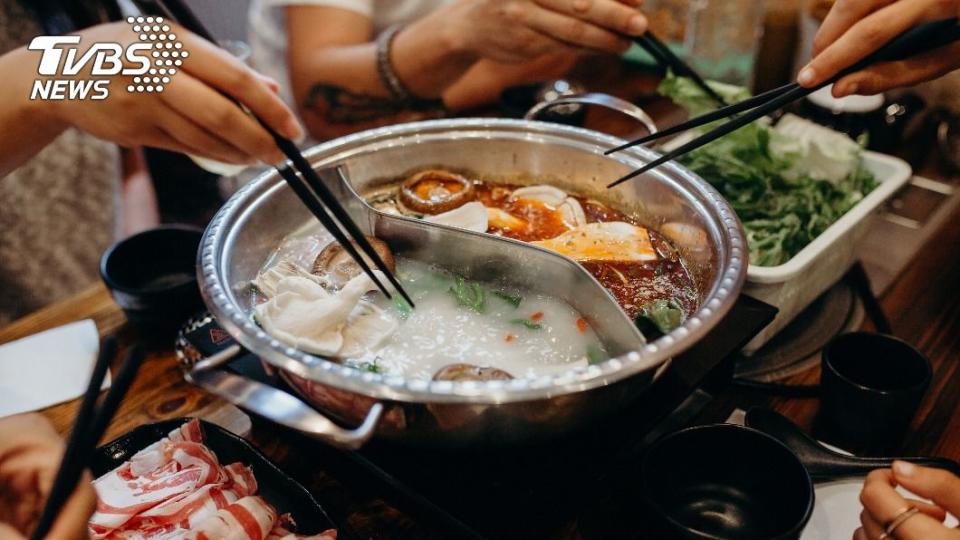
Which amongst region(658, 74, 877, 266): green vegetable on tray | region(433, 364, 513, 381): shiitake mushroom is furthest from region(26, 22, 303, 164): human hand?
region(658, 74, 877, 266): green vegetable on tray

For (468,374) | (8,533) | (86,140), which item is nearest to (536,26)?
(468,374)

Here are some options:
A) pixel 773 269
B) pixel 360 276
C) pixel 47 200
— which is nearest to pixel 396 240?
pixel 360 276

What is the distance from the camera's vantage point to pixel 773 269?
182cm

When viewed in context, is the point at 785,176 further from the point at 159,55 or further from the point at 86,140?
the point at 86,140

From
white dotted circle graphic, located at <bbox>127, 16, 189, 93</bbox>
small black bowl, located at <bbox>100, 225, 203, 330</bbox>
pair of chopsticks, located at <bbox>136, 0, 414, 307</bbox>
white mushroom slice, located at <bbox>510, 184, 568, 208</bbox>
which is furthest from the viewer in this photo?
white mushroom slice, located at <bbox>510, 184, 568, 208</bbox>

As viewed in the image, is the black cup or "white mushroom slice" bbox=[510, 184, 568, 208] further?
"white mushroom slice" bbox=[510, 184, 568, 208]

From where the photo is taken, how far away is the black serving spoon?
1576mm

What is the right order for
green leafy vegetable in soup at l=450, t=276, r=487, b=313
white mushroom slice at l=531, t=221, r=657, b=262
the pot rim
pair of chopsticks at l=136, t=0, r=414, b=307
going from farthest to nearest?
white mushroom slice at l=531, t=221, r=657, b=262
green leafy vegetable in soup at l=450, t=276, r=487, b=313
pair of chopsticks at l=136, t=0, r=414, b=307
the pot rim

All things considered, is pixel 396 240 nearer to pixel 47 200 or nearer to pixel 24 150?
pixel 24 150

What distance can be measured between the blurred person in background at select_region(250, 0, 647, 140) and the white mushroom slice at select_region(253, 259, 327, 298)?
1.36 m

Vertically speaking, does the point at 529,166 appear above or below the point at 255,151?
below

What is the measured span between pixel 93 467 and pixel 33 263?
87.8 inches

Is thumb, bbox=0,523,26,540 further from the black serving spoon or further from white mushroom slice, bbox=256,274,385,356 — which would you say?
the black serving spoon

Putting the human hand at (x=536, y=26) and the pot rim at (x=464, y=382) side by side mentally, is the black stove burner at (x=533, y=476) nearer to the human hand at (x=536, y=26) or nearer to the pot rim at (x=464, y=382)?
the pot rim at (x=464, y=382)
